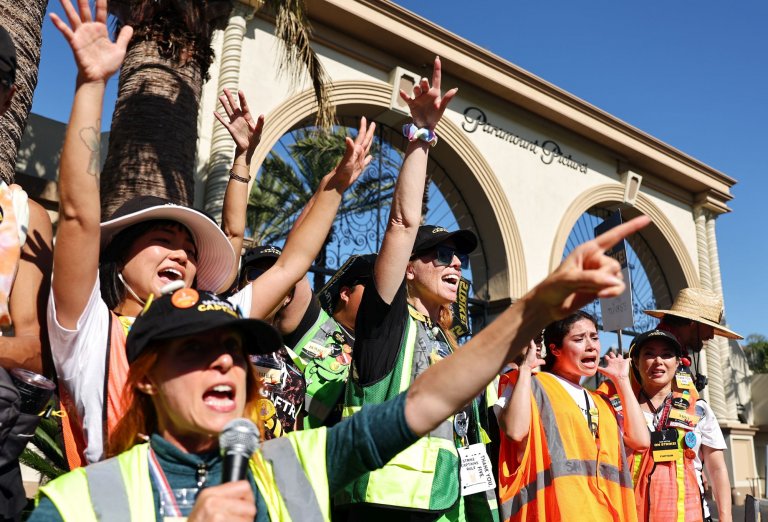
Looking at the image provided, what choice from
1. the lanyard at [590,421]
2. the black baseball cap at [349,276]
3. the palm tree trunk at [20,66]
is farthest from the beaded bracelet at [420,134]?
the palm tree trunk at [20,66]

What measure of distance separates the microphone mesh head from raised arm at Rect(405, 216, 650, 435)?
37 cm

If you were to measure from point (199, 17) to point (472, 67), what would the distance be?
7.96 m

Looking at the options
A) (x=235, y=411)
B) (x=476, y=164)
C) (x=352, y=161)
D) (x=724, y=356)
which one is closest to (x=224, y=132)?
(x=476, y=164)

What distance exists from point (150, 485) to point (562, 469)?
2.24 m

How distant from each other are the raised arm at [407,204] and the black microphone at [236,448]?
3.94ft

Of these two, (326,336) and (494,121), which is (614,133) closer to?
(494,121)

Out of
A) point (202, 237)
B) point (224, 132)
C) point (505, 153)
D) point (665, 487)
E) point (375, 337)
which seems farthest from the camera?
point (505, 153)

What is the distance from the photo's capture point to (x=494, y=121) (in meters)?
12.9

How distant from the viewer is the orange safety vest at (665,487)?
3830 mm

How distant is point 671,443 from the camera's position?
13.1 ft

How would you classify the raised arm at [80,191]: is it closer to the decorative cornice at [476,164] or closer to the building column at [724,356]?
the decorative cornice at [476,164]

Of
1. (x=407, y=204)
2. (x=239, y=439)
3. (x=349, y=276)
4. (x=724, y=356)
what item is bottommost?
(x=239, y=439)

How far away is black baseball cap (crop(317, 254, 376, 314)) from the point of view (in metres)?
3.68

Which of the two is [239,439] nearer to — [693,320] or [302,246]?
[302,246]
